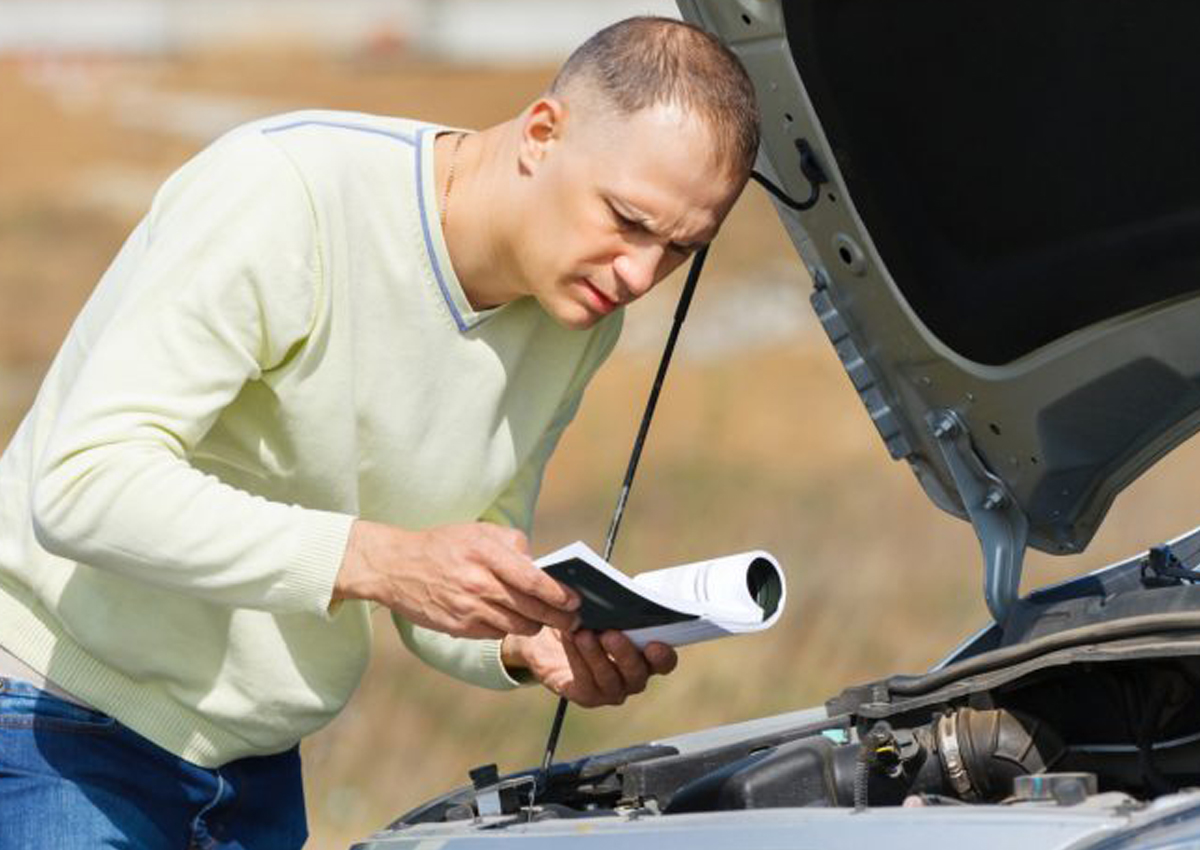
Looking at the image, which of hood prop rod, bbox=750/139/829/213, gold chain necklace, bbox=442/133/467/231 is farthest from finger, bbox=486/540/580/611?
hood prop rod, bbox=750/139/829/213

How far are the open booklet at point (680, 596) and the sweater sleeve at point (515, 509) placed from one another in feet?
1.20

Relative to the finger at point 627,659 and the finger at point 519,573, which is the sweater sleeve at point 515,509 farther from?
the finger at point 519,573

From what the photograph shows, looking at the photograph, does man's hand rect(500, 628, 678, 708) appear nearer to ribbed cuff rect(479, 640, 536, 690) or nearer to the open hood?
ribbed cuff rect(479, 640, 536, 690)

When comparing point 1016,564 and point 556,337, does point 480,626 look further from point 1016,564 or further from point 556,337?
point 1016,564

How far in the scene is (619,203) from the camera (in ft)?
9.53

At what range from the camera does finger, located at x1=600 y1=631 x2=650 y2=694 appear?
3116 mm

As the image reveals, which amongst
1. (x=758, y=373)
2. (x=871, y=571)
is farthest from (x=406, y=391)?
(x=758, y=373)

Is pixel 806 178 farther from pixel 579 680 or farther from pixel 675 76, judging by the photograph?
pixel 579 680

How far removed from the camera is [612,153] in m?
2.91

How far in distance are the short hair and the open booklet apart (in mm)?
504

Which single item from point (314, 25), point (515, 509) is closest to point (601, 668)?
point (515, 509)

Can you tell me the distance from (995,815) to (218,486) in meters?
0.97

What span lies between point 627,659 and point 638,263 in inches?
21.7

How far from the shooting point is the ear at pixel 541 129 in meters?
2.99
